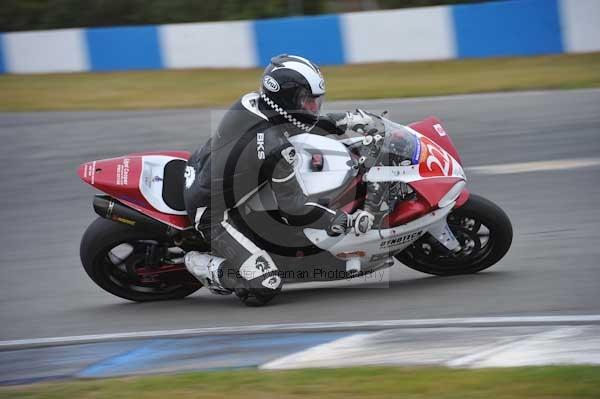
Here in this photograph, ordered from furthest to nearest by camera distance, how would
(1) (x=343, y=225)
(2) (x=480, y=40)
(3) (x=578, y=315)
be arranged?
1. (2) (x=480, y=40)
2. (1) (x=343, y=225)
3. (3) (x=578, y=315)

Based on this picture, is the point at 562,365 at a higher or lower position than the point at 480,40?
lower

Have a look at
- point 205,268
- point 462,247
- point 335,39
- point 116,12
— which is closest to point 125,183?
point 205,268

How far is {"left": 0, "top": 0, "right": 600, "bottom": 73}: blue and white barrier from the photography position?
13773mm

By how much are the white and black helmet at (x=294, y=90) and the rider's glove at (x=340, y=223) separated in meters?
0.56

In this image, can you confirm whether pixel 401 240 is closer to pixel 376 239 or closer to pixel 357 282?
pixel 376 239

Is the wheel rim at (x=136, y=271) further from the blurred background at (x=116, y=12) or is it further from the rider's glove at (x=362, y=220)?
the blurred background at (x=116, y=12)

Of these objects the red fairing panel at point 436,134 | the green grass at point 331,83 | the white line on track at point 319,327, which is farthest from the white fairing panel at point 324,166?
the green grass at point 331,83

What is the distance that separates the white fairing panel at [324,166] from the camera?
5336mm

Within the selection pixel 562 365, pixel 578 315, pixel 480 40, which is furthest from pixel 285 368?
pixel 480 40

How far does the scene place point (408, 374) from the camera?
4184mm

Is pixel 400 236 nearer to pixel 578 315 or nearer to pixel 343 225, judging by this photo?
pixel 343 225

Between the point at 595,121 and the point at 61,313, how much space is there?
20.7 ft

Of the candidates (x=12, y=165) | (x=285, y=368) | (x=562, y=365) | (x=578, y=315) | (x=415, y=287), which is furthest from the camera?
(x=12, y=165)

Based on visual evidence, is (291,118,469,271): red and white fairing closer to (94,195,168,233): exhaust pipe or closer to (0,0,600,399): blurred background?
(0,0,600,399): blurred background
